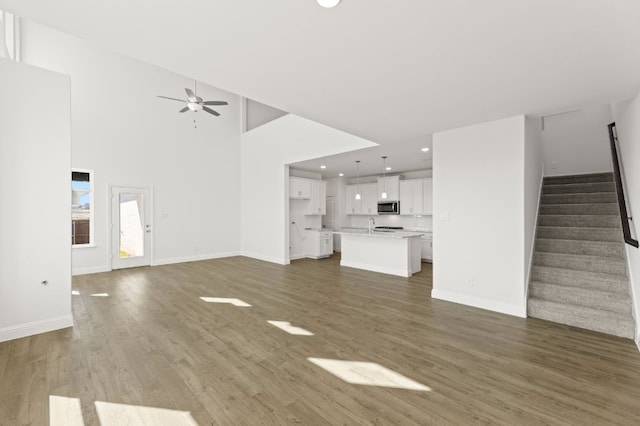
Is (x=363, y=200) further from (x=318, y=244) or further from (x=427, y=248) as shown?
(x=427, y=248)

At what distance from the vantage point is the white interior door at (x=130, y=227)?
6.87m

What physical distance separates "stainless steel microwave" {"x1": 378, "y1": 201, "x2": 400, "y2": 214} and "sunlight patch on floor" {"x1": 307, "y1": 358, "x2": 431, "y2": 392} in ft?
22.2

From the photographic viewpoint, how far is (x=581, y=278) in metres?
3.78

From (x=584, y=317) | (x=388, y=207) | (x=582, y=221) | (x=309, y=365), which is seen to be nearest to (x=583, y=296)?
(x=584, y=317)

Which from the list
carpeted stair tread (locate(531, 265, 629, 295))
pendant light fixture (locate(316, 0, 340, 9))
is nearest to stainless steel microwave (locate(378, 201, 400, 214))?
carpeted stair tread (locate(531, 265, 629, 295))

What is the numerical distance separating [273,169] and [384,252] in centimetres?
373

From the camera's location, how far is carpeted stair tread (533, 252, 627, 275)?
147 inches

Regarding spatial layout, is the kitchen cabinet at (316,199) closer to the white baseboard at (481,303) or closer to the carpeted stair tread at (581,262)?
the white baseboard at (481,303)

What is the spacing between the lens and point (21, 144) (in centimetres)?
322

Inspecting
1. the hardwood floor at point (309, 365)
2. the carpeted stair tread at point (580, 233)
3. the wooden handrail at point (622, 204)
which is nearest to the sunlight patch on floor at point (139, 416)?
the hardwood floor at point (309, 365)

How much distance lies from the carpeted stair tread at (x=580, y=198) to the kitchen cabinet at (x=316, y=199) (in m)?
5.64

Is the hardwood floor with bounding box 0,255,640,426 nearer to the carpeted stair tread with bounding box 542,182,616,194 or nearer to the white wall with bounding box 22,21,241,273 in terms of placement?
the carpeted stair tread with bounding box 542,182,616,194

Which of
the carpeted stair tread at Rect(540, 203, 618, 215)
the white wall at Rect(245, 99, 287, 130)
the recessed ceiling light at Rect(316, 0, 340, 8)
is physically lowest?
the carpeted stair tread at Rect(540, 203, 618, 215)

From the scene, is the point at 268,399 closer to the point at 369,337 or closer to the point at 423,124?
the point at 369,337
